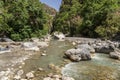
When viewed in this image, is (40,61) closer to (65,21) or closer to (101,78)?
(101,78)

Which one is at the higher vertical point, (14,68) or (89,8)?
(89,8)

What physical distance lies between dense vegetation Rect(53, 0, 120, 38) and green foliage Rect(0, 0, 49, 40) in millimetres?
15268

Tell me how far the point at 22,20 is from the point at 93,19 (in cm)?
2314

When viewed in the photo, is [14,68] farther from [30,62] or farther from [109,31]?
[109,31]

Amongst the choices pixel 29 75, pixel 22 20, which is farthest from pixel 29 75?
pixel 22 20

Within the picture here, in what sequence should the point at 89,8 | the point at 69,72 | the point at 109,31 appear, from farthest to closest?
the point at 89,8, the point at 109,31, the point at 69,72

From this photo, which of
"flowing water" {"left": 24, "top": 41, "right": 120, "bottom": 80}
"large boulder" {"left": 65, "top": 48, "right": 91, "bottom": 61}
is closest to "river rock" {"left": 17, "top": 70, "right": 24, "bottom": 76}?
"flowing water" {"left": 24, "top": 41, "right": 120, "bottom": 80}

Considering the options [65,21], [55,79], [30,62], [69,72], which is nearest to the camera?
[55,79]

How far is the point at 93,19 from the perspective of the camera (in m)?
60.9

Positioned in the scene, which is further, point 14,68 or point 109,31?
point 109,31

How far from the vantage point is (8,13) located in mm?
47812

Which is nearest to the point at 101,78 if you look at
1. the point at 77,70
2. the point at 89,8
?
the point at 77,70

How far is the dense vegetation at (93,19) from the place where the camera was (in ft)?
169

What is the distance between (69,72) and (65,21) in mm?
58515
